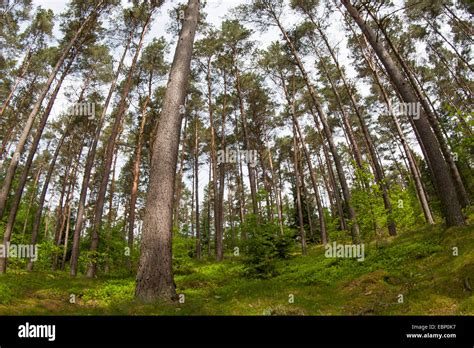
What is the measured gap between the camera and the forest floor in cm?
496

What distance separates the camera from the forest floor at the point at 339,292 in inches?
195

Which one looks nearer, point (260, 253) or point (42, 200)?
point (260, 253)

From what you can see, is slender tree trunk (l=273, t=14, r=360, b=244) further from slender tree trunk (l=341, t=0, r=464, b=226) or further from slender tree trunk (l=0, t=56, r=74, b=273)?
slender tree trunk (l=0, t=56, r=74, b=273)

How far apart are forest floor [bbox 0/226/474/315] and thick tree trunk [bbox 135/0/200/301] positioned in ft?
1.21

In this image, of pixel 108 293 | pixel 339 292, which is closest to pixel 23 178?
pixel 108 293

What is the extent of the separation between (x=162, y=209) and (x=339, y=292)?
509cm

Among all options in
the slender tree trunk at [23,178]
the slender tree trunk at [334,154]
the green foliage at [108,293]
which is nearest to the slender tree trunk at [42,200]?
the slender tree trunk at [23,178]

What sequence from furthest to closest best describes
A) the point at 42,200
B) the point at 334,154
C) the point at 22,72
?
the point at 42,200, the point at 22,72, the point at 334,154

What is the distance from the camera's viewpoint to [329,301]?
662cm

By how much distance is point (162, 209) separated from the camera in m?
5.80

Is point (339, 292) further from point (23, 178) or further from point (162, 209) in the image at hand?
point (23, 178)

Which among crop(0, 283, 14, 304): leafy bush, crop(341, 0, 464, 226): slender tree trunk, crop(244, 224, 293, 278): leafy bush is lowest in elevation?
crop(0, 283, 14, 304): leafy bush

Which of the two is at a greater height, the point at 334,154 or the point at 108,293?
the point at 334,154

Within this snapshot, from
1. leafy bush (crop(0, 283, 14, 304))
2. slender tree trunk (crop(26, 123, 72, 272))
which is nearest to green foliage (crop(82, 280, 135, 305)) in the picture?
leafy bush (crop(0, 283, 14, 304))
